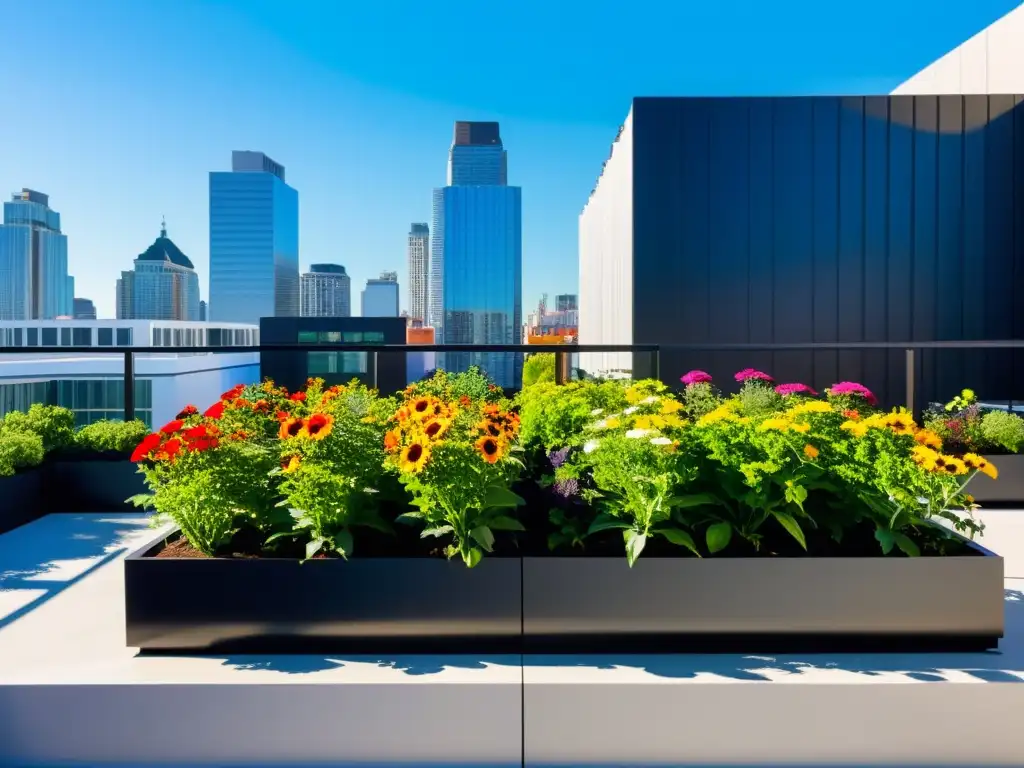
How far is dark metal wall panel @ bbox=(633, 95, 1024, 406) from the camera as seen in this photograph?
9.79m

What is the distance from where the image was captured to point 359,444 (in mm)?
1934

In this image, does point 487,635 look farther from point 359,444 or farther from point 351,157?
point 351,157

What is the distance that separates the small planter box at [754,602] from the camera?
1.76 metres

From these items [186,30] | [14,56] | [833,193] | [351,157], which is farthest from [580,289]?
[351,157]

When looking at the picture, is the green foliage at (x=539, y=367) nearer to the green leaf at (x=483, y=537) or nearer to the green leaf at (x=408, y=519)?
the green leaf at (x=408, y=519)

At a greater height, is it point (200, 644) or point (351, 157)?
point (351, 157)

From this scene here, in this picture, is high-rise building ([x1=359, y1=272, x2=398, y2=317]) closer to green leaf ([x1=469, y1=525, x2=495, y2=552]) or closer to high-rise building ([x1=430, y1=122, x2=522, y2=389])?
high-rise building ([x1=430, y1=122, x2=522, y2=389])

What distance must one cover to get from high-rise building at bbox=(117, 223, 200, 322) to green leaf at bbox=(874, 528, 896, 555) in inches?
3441

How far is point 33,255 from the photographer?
9600 centimetres

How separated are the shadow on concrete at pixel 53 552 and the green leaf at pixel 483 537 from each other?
1.33 metres

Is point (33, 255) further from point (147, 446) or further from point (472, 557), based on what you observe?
point (472, 557)

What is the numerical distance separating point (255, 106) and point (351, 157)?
36.8 feet

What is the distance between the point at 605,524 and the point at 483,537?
0.30m

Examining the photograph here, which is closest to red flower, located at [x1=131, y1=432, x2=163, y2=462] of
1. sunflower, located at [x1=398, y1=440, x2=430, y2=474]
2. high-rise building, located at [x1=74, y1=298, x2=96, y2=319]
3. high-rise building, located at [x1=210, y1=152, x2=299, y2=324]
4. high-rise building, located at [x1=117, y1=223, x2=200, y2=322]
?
sunflower, located at [x1=398, y1=440, x2=430, y2=474]
